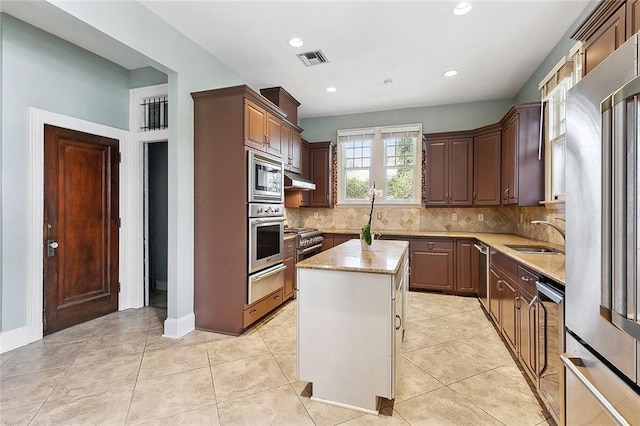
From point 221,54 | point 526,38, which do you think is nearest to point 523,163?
point 526,38

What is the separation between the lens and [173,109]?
290cm

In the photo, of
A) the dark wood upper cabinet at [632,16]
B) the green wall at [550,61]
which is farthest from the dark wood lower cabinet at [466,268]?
the dark wood upper cabinet at [632,16]

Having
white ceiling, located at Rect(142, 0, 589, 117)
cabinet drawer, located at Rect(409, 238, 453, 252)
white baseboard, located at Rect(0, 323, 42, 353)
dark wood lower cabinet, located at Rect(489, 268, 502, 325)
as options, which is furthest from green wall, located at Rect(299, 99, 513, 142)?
white baseboard, located at Rect(0, 323, 42, 353)

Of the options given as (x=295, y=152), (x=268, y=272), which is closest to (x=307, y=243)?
(x=268, y=272)

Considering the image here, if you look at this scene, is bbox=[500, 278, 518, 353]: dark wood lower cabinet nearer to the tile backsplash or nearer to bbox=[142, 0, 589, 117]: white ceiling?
Result: the tile backsplash

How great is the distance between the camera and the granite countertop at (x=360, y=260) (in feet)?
5.93

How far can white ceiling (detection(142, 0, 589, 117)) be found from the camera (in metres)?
2.53

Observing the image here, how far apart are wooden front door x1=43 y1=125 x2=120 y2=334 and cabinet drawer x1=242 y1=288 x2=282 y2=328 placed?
189cm

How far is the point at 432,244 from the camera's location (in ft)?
14.4

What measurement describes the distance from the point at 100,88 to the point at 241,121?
194cm

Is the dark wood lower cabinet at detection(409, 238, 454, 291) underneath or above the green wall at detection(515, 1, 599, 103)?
underneath

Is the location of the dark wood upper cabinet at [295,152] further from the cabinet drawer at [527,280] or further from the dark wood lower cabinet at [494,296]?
the cabinet drawer at [527,280]

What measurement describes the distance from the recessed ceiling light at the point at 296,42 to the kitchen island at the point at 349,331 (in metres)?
2.35

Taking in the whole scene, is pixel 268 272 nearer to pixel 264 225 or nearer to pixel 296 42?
pixel 264 225
